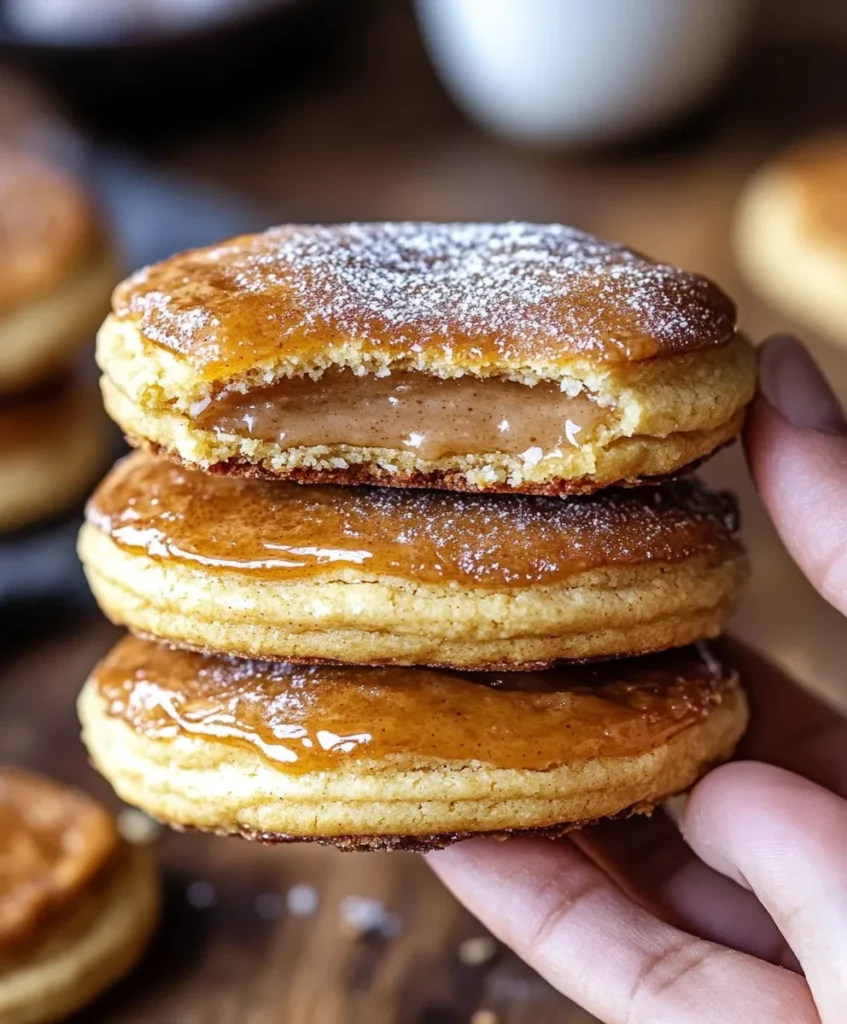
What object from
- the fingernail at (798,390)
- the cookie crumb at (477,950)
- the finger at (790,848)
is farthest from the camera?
the cookie crumb at (477,950)

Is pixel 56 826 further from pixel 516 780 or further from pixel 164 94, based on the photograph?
pixel 164 94

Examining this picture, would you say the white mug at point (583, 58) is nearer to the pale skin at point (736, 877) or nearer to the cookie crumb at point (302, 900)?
the pale skin at point (736, 877)

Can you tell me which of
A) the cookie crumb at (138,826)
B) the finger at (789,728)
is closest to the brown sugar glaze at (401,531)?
the finger at (789,728)

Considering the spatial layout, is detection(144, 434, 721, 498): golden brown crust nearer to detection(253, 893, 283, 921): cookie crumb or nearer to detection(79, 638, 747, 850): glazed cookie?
detection(79, 638, 747, 850): glazed cookie

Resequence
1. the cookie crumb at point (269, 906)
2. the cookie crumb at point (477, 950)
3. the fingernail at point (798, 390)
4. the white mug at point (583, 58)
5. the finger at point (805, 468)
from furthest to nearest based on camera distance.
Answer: the white mug at point (583, 58)
the cookie crumb at point (269, 906)
the cookie crumb at point (477, 950)
the fingernail at point (798, 390)
the finger at point (805, 468)

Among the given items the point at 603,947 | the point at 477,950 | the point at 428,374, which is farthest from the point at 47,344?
the point at 603,947

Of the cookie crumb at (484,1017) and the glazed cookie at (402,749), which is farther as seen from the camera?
the cookie crumb at (484,1017)

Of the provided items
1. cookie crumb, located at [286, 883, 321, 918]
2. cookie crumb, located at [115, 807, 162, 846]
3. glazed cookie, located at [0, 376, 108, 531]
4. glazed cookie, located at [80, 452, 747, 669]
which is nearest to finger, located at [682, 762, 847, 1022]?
glazed cookie, located at [80, 452, 747, 669]
